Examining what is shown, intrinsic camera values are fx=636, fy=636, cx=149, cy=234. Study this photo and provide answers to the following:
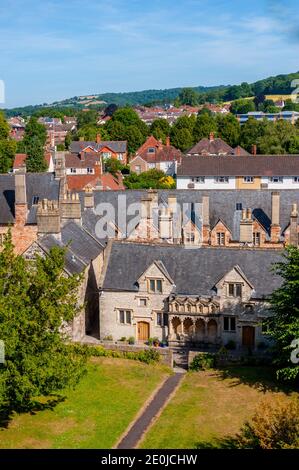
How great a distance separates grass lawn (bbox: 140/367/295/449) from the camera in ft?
116

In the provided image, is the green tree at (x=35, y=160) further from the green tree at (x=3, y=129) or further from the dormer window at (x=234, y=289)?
the dormer window at (x=234, y=289)

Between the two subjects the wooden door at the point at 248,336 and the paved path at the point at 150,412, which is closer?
the paved path at the point at 150,412

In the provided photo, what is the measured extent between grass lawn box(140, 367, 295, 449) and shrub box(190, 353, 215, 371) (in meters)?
0.48

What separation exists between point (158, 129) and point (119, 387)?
13711cm

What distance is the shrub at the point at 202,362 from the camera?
45344 mm

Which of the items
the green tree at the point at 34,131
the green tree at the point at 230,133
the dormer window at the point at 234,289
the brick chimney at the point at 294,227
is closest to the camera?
the dormer window at the point at 234,289

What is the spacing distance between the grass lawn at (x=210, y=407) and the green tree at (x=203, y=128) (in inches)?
4969

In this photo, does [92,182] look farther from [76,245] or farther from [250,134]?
[250,134]

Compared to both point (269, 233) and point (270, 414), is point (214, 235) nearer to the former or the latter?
point (269, 233)

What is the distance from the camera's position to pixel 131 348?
47.8 metres

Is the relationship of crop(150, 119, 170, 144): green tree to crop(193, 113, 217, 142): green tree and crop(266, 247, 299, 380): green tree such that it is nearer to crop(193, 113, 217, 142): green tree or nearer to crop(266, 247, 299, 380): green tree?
crop(193, 113, 217, 142): green tree

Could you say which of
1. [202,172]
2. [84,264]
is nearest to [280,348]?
[84,264]

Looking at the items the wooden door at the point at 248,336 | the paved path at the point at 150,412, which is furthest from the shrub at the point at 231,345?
the paved path at the point at 150,412

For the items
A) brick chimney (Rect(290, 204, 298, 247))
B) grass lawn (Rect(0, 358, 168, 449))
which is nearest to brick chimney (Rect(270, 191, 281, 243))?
brick chimney (Rect(290, 204, 298, 247))
